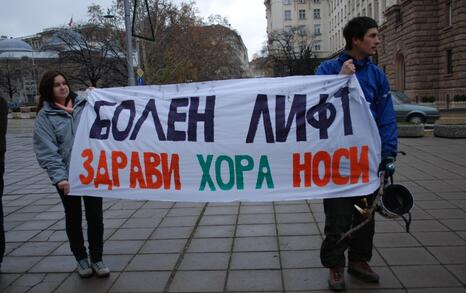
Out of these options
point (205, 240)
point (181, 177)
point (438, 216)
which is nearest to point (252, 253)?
point (205, 240)

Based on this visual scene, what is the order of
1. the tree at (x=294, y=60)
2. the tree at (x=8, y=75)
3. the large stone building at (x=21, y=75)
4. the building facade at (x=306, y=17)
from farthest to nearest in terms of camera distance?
the building facade at (x=306, y=17)
the tree at (x=8, y=75)
the large stone building at (x=21, y=75)
the tree at (x=294, y=60)

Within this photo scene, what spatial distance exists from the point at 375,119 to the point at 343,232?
0.96 meters

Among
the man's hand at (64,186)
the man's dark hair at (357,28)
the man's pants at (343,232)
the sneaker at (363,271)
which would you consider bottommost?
the sneaker at (363,271)

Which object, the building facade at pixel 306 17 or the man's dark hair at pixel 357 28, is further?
the building facade at pixel 306 17

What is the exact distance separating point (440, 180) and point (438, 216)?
232 centimetres

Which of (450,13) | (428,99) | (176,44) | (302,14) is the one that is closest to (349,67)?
(428,99)

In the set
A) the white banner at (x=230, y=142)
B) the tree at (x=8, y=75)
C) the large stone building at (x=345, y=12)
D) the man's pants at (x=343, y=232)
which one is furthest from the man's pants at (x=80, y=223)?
the tree at (x=8, y=75)

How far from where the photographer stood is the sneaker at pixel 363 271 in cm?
374

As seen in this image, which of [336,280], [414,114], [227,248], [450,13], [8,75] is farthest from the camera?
[8,75]

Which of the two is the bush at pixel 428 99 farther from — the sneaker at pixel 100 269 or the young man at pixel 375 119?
the sneaker at pixel 100 269

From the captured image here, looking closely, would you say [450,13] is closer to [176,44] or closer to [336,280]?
[176,44]

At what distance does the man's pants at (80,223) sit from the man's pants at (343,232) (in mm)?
2023

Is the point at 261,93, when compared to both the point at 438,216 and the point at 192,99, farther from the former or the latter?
the point at 438,216

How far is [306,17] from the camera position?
103938mm
